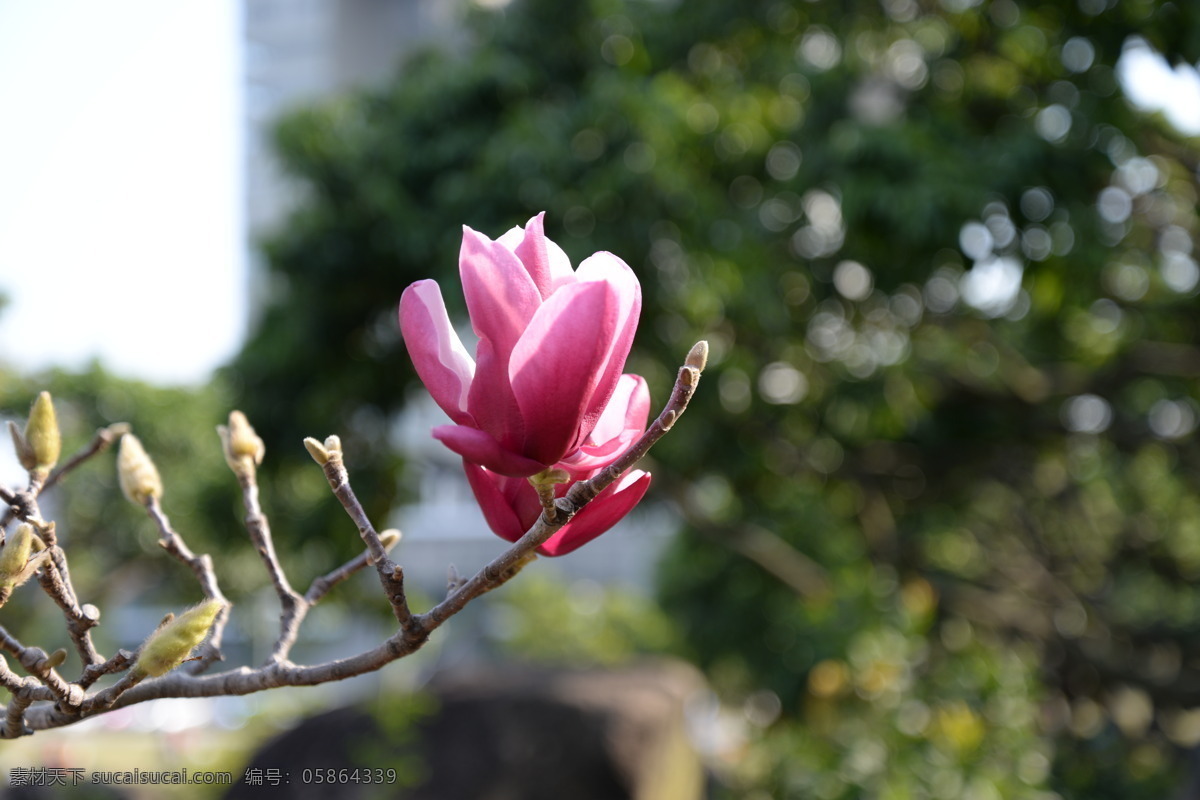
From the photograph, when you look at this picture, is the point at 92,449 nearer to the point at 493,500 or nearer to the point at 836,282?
the point at 493,500

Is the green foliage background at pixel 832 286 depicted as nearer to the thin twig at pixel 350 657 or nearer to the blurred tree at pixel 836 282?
the blurred tree at pixel 836 282

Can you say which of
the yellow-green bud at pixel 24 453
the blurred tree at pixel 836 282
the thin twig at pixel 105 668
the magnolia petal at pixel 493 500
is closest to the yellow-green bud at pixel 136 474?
the yellow-green bud at pixel 24 453

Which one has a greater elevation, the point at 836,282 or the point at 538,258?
the point at 538,258

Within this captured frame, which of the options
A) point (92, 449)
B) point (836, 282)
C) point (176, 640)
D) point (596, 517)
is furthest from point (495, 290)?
point (836, 282)

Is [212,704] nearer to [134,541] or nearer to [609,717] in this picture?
[134,541]

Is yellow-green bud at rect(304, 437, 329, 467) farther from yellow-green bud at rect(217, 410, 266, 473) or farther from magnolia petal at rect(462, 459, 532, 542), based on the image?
yellow-green bud at rect(217, 410, 266, 473)

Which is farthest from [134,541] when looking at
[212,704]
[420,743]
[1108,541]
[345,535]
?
[212,704]
